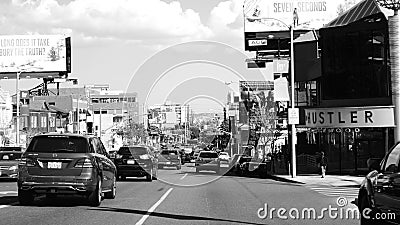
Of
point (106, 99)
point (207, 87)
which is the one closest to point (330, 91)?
point (207, 87)

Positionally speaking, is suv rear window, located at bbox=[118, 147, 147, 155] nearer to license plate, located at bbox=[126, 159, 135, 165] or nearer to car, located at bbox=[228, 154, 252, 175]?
license plate, located at bbox=[126, 159, 135, 165]

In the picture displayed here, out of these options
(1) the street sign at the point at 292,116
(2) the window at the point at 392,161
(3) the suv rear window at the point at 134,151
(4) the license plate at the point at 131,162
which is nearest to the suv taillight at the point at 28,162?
(2) the window at the point at 392,161

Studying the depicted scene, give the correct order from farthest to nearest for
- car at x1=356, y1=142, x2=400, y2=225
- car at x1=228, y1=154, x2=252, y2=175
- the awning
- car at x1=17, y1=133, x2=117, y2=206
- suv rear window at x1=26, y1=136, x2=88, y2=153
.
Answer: car at x1=228, y1=154, x2=252, y2=175 < the awning < suv rear window at x1=26, y1=136, x2=88, y2=153 < car at x1=17, y1=133, x2=117, y2=206 < car at x1=356, y1=142, x2=400, y2=225

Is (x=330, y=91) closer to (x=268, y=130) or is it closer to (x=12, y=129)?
(x=268, y=130)

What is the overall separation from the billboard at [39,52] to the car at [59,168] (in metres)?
67.3

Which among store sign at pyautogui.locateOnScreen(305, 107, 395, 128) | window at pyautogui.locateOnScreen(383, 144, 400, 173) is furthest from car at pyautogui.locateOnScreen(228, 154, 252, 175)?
window at pyautogui.locateOnScreen(383, 144, 400, 173)

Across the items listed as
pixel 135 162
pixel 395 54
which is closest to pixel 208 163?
pixel 135 162

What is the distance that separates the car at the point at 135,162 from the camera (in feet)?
103

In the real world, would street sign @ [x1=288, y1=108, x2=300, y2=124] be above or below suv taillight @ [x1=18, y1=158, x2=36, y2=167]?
above

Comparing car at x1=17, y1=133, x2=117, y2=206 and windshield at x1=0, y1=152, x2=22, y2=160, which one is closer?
car at x1=17, y1=133, x2=117, y2=206

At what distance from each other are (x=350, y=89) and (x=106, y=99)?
12852 centimetres

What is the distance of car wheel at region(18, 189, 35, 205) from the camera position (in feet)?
57.6

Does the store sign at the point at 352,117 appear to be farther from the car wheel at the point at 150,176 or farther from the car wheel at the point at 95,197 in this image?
the car wheel at the point at 95,197

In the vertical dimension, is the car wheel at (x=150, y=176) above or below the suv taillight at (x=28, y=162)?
below
